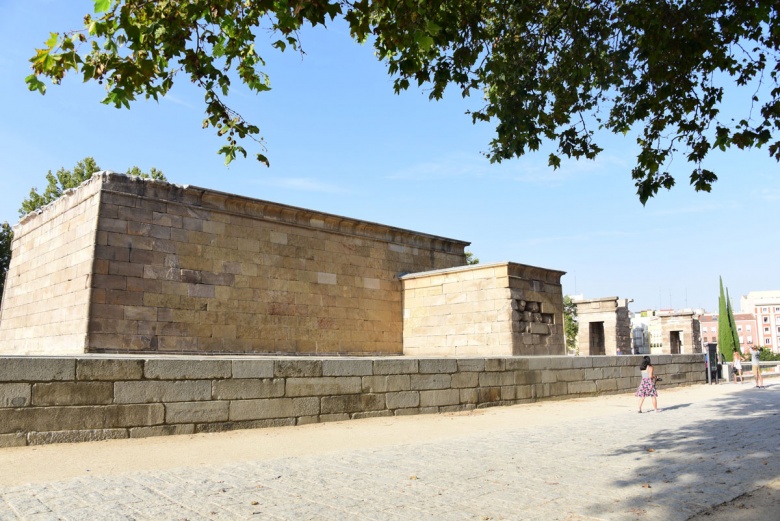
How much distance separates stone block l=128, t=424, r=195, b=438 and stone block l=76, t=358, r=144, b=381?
635 millimetres

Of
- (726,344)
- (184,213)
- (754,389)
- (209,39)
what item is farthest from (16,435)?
(726,344)

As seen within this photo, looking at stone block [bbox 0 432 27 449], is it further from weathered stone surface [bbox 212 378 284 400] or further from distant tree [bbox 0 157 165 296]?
distant tree [bbox 0 157 165 296]

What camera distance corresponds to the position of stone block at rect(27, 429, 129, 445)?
628 centimetres

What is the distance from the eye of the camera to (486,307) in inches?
635

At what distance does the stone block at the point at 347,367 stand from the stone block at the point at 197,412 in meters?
1.68

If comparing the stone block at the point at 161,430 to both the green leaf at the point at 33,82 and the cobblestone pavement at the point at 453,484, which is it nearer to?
the cobblestone pavement at the point at 453,484

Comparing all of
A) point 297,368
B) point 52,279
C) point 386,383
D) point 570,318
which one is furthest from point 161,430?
point 570,318

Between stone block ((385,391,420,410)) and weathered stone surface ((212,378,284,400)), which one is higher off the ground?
weathered stone surface ((212,378,284,400))

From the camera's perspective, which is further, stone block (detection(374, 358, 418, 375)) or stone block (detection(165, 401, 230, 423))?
stone block (detection(374, 358, 418, 375))

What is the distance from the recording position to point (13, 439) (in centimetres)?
614

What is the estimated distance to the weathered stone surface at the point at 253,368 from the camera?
313 inches

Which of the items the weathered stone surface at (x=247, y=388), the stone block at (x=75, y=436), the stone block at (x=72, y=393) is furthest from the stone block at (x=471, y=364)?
the stone block at (x=72, y=393)

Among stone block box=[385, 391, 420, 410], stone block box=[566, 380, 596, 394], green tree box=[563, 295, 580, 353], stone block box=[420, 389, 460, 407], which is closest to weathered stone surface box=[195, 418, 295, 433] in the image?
stone block box=[385, 391, 420, 410]

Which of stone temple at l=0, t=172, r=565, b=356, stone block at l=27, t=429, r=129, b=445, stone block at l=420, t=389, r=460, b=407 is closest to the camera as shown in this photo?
stone block at l=27, t=429, r=129, b=445
